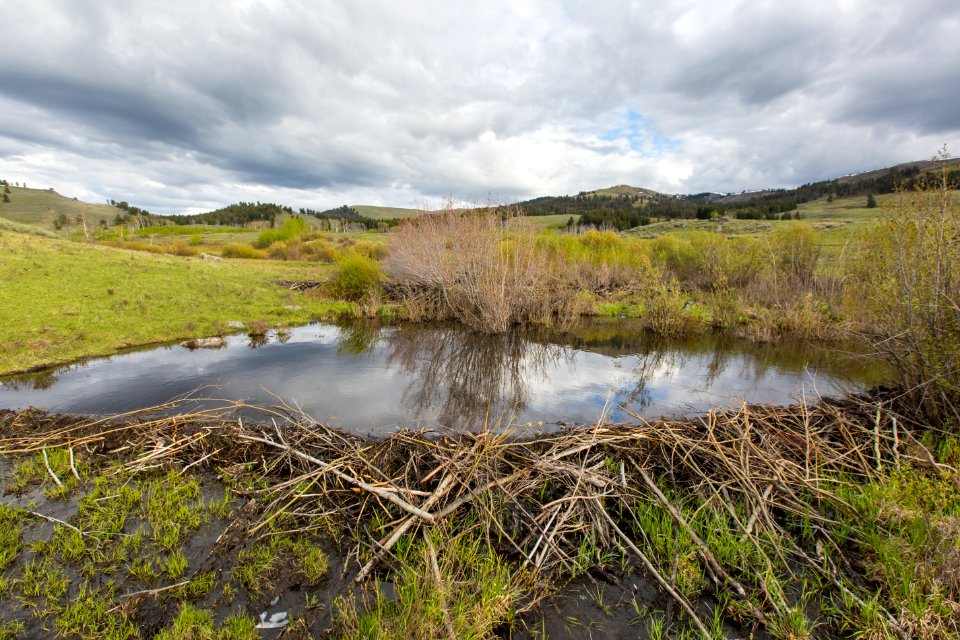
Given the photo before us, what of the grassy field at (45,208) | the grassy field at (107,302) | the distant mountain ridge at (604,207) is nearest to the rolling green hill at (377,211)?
the distant mountain ridge at (604,207)

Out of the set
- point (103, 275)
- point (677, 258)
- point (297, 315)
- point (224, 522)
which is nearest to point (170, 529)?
point (224, 522)

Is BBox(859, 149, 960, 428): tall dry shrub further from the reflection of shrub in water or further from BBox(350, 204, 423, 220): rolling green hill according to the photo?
BBox(350, 204, 423, 220): rolling green hill

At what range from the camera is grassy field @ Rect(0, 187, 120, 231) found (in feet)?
293

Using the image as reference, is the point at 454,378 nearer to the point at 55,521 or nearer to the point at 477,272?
the point at 477,272

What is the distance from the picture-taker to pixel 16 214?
90.1 metres

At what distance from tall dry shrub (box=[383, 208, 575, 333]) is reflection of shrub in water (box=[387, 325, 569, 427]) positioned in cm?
131

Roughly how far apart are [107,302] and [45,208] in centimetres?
12840

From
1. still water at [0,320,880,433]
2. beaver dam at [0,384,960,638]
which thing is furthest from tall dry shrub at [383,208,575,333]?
beaver dam at [0,384,960,638]

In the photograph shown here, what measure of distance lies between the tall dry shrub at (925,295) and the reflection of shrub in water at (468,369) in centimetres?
594

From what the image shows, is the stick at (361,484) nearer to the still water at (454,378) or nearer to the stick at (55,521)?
the still water at (454,378)

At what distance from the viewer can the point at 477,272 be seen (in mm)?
14844

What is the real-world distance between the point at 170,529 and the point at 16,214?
137m

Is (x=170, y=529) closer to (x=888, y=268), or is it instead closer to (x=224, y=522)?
(x=224, y=522)

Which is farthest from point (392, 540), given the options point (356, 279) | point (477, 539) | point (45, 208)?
point (45, 208)
